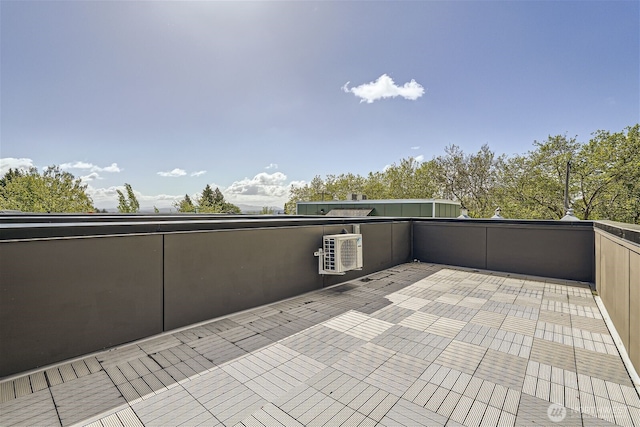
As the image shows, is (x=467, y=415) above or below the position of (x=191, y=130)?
below

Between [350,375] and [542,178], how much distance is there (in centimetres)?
2048

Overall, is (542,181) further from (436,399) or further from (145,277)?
(145,277)

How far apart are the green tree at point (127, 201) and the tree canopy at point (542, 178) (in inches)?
925

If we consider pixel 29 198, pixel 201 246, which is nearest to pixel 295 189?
pixel 29 198

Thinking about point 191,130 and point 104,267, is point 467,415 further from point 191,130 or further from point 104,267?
point 191,130

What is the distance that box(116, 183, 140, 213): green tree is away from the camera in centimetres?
2306

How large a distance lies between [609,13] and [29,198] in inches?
1177

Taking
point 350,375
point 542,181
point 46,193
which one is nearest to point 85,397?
point 350,375

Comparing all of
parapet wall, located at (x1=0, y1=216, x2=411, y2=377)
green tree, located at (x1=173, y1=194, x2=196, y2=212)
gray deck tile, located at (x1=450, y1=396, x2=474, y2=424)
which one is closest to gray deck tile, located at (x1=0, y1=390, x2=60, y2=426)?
parapet wall, located at (x1=0, y1=216, x2=411, y2=377)

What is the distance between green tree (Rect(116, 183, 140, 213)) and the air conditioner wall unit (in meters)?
24.1

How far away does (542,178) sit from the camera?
57.2 feet

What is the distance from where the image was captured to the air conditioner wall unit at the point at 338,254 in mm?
4309

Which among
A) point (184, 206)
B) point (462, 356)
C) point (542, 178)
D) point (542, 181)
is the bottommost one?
point (462, 356)

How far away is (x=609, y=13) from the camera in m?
11.1
